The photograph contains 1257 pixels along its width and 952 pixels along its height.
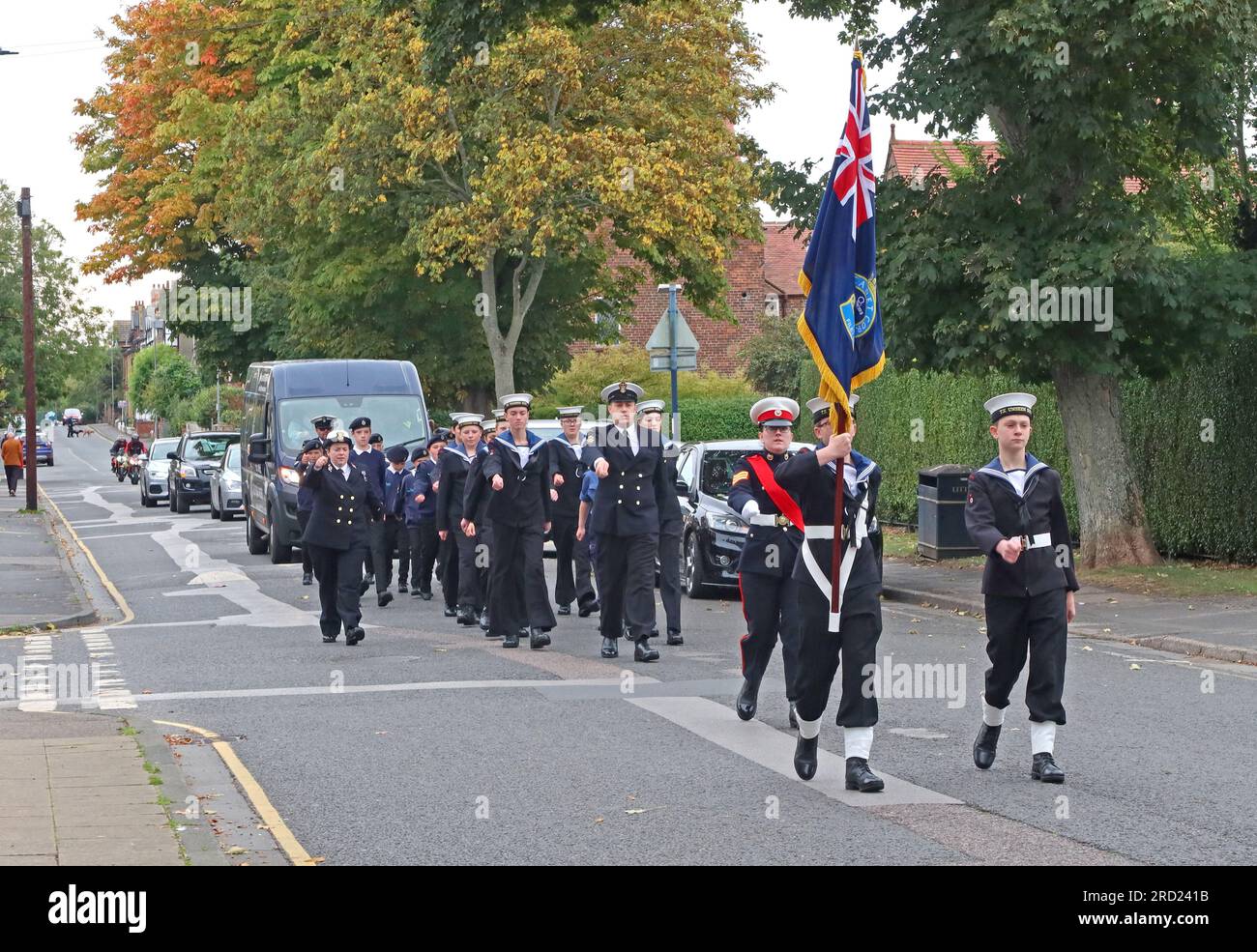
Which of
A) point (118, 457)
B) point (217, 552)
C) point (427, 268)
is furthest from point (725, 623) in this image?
point (118, 457)

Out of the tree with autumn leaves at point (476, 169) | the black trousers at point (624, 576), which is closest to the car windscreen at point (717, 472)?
the black trousers at point (624, 576)

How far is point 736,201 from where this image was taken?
35.9m

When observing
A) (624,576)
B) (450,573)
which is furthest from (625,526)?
(450,573)

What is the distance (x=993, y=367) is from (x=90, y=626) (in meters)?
9.72

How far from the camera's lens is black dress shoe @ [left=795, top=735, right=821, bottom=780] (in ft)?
28.2

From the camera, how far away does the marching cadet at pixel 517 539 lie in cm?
1441

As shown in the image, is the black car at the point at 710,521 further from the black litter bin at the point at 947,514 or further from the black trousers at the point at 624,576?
the black trousers at the point at 624,576

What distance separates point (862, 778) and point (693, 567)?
432 inches

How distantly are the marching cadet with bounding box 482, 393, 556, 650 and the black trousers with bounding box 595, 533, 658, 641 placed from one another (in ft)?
2.17

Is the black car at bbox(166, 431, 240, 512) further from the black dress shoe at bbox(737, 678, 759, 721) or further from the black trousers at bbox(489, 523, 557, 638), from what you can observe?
the black dress shoe at bbox(737, 678, 759, 721)

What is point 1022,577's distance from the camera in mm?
8805

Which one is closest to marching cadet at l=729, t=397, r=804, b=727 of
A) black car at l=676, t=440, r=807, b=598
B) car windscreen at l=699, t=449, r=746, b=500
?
black car at l=676, t=440, r=807, b=598

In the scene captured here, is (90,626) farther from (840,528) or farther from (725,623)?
(840,528)

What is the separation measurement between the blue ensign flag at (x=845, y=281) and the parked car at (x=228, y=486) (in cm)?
2966
